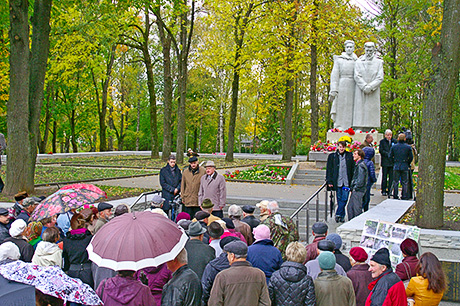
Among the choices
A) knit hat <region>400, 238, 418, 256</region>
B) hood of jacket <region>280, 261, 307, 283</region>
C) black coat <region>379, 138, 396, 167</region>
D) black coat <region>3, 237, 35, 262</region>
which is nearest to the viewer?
hood of jacket <region>280, 261, 307, 283</region>

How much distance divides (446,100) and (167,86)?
21.4m

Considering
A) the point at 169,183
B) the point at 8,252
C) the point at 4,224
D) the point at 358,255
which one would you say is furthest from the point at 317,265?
the point at 169,183

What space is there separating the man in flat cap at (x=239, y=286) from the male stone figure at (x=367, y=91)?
1598 cm

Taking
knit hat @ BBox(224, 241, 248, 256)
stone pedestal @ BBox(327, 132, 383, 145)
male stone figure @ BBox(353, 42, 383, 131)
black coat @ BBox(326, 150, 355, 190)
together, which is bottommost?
knit hat @ BBox(224, 241, 248, 256)

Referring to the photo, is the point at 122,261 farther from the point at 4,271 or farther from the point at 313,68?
the point at 313,68

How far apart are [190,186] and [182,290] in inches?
256

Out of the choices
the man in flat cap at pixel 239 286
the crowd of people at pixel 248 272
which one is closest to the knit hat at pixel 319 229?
the crowd of people at pixel 248 272

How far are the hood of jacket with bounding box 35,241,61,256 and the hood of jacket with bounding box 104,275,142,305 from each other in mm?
1438

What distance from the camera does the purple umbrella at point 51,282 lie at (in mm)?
3488

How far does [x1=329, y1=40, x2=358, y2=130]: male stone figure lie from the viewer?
63.6ft

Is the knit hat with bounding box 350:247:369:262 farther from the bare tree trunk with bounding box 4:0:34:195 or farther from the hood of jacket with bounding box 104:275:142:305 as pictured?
the bare tree trunk with bounding box 4:0:34:195

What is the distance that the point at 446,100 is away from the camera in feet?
27.7

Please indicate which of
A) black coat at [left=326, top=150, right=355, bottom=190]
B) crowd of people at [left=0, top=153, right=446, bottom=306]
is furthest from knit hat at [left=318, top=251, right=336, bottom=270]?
black coat at [left=326, top=150, right=355, bottom=190]

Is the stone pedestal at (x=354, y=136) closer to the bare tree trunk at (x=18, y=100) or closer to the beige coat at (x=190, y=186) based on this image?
the beige coat at (x=190, y=186)
